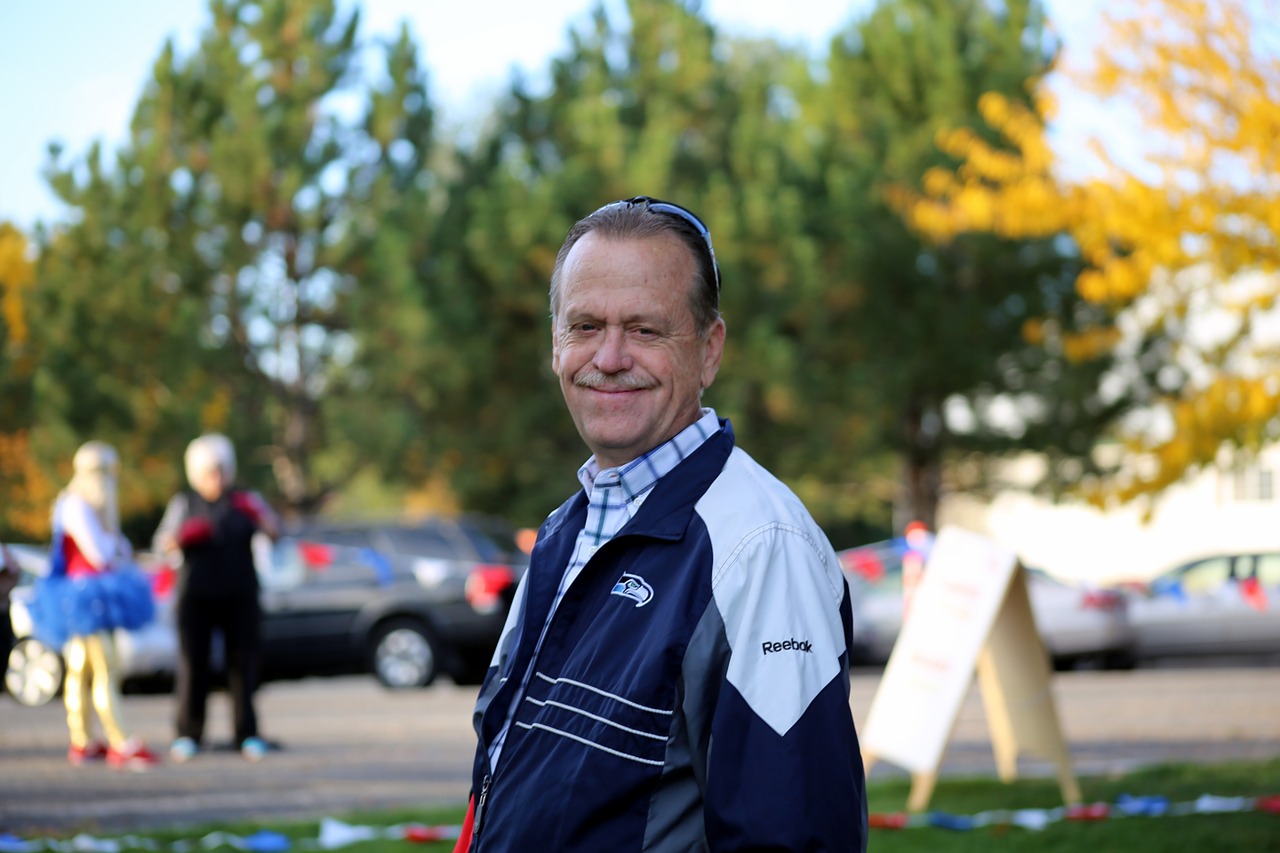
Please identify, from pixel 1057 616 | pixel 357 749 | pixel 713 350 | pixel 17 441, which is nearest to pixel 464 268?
pixel 17 441

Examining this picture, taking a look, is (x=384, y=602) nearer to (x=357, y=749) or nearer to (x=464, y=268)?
(x=357, y=749)

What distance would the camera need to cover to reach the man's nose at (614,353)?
2.64 meters

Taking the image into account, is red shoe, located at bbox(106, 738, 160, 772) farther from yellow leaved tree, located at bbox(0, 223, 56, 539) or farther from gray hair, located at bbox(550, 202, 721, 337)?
yellow leaved tree, located at bbox(0, 223, 56, 539)

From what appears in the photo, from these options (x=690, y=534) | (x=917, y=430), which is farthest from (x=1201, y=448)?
(x=917, y=430)

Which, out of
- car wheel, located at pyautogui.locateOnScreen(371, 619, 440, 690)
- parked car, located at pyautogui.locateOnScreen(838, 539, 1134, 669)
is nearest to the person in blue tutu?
car wheel, located at pyautogui.locateOnScreen(371, 619, 440, 690)

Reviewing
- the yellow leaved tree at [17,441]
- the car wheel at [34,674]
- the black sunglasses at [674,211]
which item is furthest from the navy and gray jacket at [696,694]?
the yellow leaved tree at [17,441]

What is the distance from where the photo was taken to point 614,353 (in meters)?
2.64

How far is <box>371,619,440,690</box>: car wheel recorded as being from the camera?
638 inches

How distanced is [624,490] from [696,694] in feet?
1.49

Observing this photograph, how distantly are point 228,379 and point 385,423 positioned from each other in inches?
138

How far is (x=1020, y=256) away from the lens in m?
29.4

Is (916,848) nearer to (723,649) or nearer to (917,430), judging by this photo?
(723,649)

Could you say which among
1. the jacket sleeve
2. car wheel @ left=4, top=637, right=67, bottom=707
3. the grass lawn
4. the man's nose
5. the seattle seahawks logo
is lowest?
the grass lawn

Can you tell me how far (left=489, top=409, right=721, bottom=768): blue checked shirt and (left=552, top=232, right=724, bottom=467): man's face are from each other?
0.04 metres
